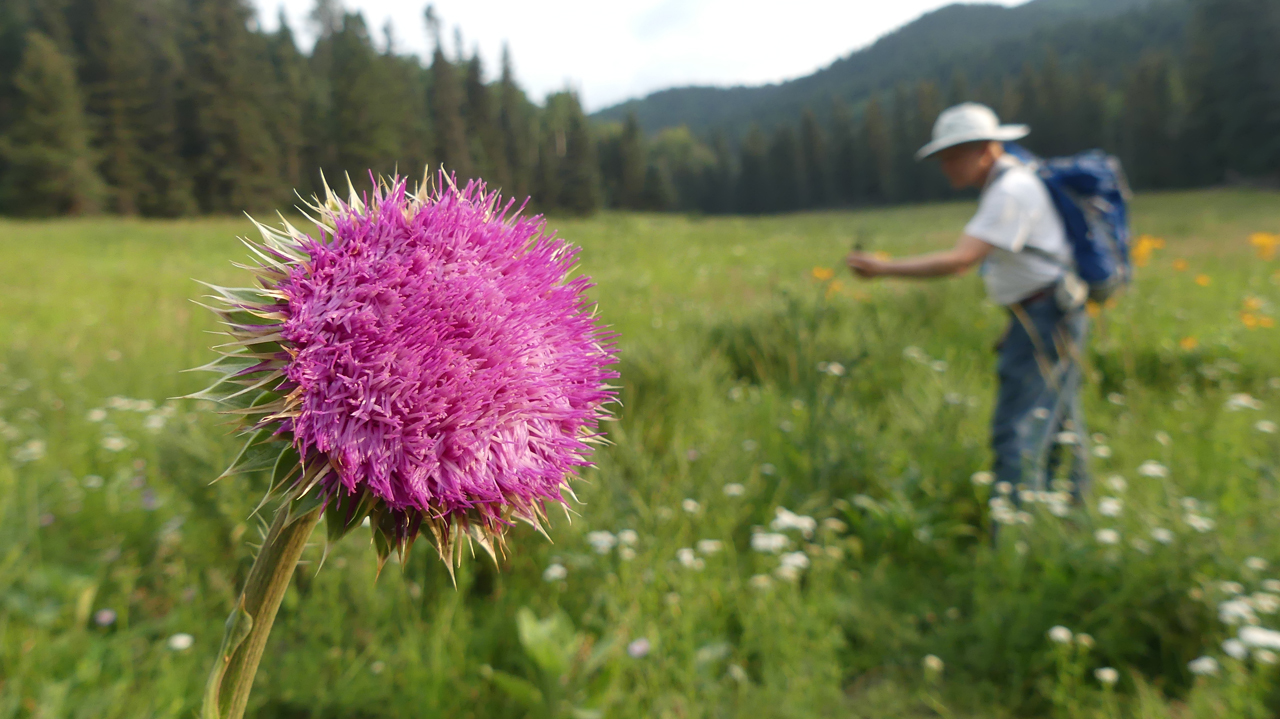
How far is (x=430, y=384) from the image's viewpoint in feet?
3.54

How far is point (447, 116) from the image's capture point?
5525cm

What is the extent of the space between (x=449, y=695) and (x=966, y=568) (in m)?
3.22

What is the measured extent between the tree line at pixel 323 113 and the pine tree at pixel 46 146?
0.31 ft

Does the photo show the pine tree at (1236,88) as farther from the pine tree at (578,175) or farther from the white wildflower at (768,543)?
the white wildflower at (768,543)

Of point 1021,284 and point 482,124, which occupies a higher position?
point 482,124

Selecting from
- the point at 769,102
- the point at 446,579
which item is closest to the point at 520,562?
the point at 446,579

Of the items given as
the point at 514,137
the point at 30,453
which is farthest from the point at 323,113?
the point at 30,453

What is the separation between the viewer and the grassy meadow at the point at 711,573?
274 cm

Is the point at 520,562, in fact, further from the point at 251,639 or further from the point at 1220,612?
the point at 1220,612

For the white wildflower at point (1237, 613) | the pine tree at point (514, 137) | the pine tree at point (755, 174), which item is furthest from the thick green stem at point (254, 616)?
the pine tree at point (755, 174)

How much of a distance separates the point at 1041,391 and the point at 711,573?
296 cm

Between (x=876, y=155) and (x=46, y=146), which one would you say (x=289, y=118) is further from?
(x=876, y=155)

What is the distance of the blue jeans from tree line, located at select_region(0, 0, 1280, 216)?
20.5 metres

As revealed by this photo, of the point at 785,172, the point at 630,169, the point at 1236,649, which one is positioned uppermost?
the point at 630,169
